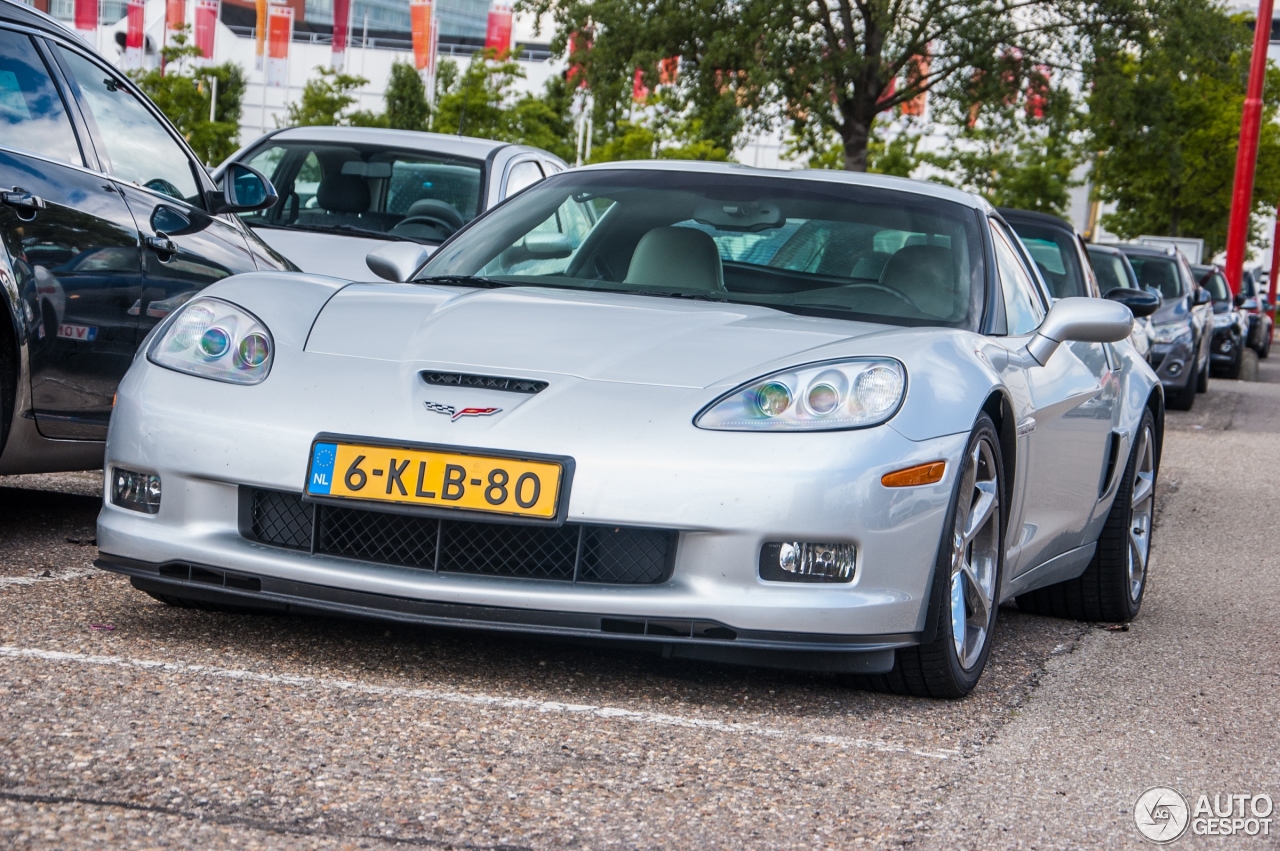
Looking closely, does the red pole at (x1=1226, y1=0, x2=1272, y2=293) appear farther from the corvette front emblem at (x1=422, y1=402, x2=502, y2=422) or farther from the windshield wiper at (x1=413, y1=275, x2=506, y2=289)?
the corvette front emblem at (x1=422, y1=402, x2=502, y2=422)

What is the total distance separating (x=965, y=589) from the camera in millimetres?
4129

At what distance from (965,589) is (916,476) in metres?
0.57

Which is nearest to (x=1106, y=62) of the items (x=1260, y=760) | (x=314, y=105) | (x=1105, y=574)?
(x=1105, y=574)

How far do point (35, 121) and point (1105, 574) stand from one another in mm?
3567

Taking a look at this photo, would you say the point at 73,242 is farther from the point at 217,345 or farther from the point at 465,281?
the point at 217,345

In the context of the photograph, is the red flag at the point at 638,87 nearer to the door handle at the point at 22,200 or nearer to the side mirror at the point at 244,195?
the side mirror at the point at 244,195

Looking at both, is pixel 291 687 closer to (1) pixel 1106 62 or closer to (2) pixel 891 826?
(2) pixel 891 826

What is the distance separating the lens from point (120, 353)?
5363mm

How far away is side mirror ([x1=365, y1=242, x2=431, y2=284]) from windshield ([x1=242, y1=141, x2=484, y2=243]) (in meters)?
4.26

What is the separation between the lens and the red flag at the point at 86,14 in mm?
61312

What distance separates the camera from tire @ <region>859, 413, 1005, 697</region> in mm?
3818

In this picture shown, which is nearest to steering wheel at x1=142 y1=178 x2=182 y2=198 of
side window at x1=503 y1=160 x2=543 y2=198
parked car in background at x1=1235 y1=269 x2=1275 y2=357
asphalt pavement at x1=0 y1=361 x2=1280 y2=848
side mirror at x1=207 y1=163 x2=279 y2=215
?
side mirror at x1=207 y1=163 x2=279 y2=215

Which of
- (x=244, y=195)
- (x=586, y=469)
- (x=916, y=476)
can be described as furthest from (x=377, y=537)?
(x=244, y=195)

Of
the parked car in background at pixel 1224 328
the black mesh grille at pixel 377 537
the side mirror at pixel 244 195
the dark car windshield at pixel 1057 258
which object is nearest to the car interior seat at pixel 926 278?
the black mesh grille at pixel 377 537
